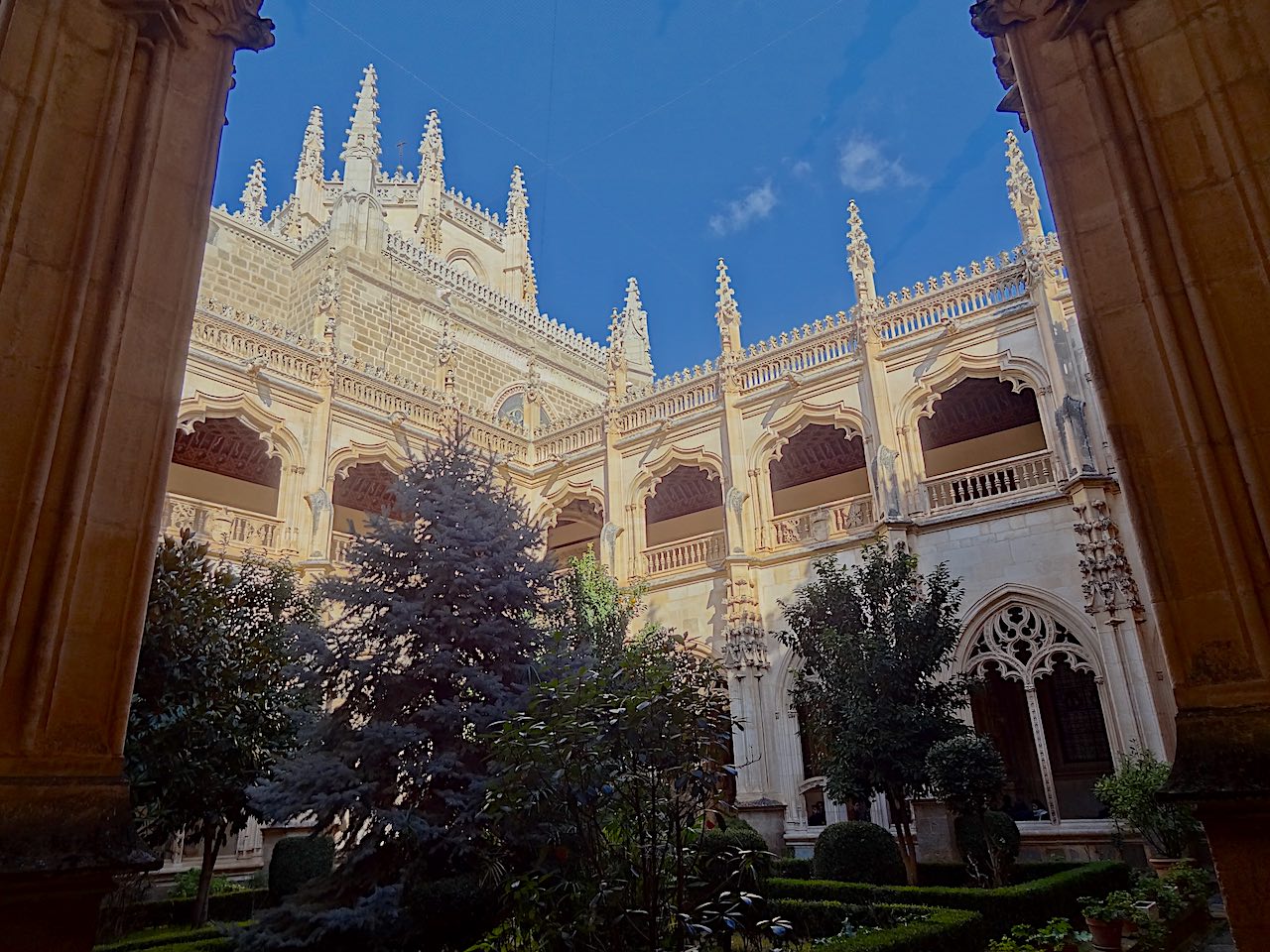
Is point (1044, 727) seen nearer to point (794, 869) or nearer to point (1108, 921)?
point (794, 869)

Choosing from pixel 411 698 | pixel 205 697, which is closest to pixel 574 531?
pixel 411 698

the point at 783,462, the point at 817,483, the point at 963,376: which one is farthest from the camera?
the point at 817,483

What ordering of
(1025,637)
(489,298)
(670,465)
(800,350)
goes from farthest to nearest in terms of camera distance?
1. (489,298)
2. (670,465)
3. (800,350)
4. (1025,637)

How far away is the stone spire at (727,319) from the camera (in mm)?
19156

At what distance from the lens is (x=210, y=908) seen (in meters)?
10.8

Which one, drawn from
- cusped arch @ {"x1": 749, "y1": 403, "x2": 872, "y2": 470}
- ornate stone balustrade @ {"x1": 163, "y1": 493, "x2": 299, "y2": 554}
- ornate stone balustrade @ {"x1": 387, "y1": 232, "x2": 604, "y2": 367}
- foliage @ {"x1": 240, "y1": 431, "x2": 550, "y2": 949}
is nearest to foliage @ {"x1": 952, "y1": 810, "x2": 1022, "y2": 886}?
foliage @ {"x1": 240, "y1": 431, "x2": 550, "y2": 949}

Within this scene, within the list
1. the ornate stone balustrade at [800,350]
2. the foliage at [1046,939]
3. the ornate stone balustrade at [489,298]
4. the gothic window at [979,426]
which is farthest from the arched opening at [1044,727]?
the ornate stone balustrade at [489,298]

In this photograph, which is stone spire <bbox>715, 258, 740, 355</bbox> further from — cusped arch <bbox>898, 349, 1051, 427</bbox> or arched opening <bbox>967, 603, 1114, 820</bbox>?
arched opening <bbox>967, 603, 1114, 820</bbox>

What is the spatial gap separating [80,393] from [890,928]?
712cm

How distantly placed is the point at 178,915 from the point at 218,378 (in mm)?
9567

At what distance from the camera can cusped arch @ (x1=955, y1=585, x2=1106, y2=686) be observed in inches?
532

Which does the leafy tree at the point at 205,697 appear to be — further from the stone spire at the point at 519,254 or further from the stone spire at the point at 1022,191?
the stone spire at the point at 519,254

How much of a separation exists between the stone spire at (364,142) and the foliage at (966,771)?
2324 centimetres

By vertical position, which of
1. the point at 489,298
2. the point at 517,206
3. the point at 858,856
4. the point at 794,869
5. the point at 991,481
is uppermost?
the point at 517,206
